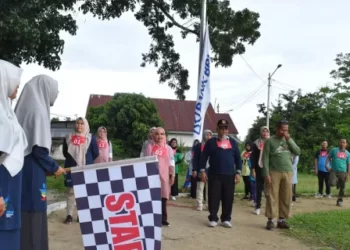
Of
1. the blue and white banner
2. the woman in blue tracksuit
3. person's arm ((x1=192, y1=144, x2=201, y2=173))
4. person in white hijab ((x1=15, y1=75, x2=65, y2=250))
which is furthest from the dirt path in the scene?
the blue and white banner

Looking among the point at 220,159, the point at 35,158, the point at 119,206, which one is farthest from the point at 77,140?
the point at 119,206

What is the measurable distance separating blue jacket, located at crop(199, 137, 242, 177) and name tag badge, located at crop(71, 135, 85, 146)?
6.90ft

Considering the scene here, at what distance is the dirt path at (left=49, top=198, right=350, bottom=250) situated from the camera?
7.04 m

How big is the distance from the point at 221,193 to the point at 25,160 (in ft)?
15.7

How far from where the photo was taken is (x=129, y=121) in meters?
32.0

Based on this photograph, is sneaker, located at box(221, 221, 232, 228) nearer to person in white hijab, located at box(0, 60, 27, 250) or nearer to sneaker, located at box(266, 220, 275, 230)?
sneaker, located at box(266, 220, 275, 230)

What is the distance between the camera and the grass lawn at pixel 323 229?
7670 millimetres

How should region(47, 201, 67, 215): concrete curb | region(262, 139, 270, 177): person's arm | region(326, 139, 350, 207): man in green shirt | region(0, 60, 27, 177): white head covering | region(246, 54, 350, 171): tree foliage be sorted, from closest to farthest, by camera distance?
region(0, 60, 27, 177): white head covering, region(262, 139, 270, 177): person's arm, region(47, 201, 67, 215): concrete curb, region(326, 139, 350, 207): man in green shirt, region(246, 54, 350, 171): tree foliage

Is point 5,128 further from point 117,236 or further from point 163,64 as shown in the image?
point 163,64

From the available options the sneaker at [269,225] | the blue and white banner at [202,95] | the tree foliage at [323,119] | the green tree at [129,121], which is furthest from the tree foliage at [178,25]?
the tree foliage at [323,119]

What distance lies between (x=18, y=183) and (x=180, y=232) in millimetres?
4530

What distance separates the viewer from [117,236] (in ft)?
13.6

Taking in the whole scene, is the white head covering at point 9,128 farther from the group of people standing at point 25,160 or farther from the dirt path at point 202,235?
the dirt path at point 202,235

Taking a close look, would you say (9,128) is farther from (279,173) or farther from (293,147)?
(293,147)
